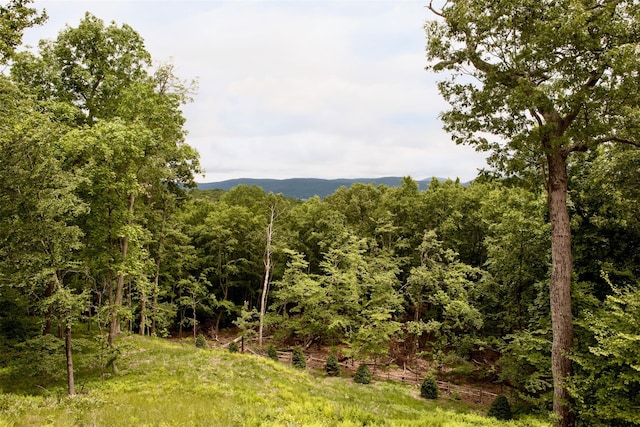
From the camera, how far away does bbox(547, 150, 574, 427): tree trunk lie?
10297 millimetres

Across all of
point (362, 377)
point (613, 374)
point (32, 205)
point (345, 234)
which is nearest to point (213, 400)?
point (32, 205)

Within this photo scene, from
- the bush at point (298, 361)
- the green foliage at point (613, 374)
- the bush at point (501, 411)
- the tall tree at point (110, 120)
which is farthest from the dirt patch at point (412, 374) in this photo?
the tall tree at point (110, 120)

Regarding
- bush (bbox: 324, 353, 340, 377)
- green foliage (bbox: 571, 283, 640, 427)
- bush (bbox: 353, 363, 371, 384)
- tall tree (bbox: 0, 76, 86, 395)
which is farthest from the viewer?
bush (bbox: 324, 353, 340, 377)

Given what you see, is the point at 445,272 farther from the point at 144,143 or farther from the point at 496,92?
the point at 144,143

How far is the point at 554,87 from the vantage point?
9.51 meters

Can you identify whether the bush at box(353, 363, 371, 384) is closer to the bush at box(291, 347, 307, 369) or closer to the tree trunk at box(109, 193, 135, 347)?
the bush at box(291, 347, 307, 369)

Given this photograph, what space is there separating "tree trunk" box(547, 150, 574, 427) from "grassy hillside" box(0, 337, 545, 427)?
8.80ft

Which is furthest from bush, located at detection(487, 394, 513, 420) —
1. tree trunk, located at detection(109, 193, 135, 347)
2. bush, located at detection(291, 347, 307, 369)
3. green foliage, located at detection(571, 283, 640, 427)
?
tree trunk, located at detection(109, 193, 135, 347)

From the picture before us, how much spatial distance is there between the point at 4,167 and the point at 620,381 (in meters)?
16.3

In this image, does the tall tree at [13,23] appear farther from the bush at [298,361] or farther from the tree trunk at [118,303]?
the bush at [298,361]

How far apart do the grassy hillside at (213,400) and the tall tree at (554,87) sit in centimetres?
540

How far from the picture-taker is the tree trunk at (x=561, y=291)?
33.8 feet

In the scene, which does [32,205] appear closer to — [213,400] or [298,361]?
[213,400]

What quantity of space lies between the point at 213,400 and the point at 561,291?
10.2 meters
